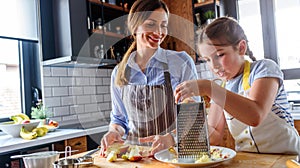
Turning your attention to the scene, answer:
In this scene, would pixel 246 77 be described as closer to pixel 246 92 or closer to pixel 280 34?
pixel 246 92

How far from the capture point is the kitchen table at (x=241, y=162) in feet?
2.58

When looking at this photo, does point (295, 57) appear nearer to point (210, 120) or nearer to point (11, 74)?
point (210, 120)

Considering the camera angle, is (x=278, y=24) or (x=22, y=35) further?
(x=278, y=24)

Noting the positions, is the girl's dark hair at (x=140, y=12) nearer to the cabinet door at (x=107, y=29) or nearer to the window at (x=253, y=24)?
the cabinet door at (x=107, y=29)

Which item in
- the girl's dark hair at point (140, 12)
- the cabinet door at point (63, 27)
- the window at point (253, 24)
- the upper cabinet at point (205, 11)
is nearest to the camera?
the girl's dark hair at point (140, 12)

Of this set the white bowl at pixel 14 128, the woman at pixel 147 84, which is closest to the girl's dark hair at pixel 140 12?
the woman at pixel 147 84

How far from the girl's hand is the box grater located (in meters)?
0.33

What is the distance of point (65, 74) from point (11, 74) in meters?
0.42

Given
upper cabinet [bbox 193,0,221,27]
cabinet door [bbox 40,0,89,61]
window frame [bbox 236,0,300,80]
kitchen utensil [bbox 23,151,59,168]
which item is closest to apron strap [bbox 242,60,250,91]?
kitchen utensil [bbox 23,151,59,168]

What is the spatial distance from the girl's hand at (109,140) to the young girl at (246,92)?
38 centimetres

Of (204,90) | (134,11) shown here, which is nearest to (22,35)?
(134,11)

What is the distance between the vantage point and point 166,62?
4.24 feet

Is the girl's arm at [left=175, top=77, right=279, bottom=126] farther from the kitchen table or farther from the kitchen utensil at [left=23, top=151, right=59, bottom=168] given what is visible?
the kitchen utensil at [left=23, top=151, right=59, bottom=168]

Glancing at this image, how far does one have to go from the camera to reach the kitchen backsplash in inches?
90.7
